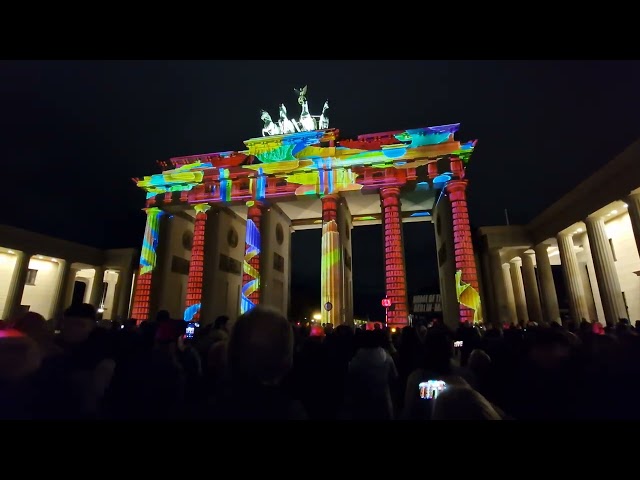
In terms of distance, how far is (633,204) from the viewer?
50.5 feet

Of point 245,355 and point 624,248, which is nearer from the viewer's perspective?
point 245,355

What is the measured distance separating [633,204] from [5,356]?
22500 millimetres

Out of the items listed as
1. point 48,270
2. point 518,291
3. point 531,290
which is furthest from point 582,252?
point 48,270

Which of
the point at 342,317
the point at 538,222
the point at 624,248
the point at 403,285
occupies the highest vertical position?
the point at 538,222

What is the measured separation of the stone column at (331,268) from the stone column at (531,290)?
53.9 ft

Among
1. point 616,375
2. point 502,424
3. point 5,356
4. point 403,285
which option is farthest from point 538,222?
point 5,356

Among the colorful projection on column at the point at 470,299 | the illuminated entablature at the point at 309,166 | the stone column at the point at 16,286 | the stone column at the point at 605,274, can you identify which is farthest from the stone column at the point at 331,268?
the stone column at the point at 16,286

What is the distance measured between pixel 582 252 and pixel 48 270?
163 feet

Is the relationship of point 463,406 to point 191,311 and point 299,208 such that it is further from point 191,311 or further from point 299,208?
point 299,208

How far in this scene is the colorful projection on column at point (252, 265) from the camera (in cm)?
2397

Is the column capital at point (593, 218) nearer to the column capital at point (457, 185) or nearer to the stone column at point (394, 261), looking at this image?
the column capital at point (457, 185)

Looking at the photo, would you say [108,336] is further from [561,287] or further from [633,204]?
[561,287]

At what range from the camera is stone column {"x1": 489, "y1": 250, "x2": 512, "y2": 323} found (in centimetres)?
2520

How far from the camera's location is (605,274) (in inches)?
709
